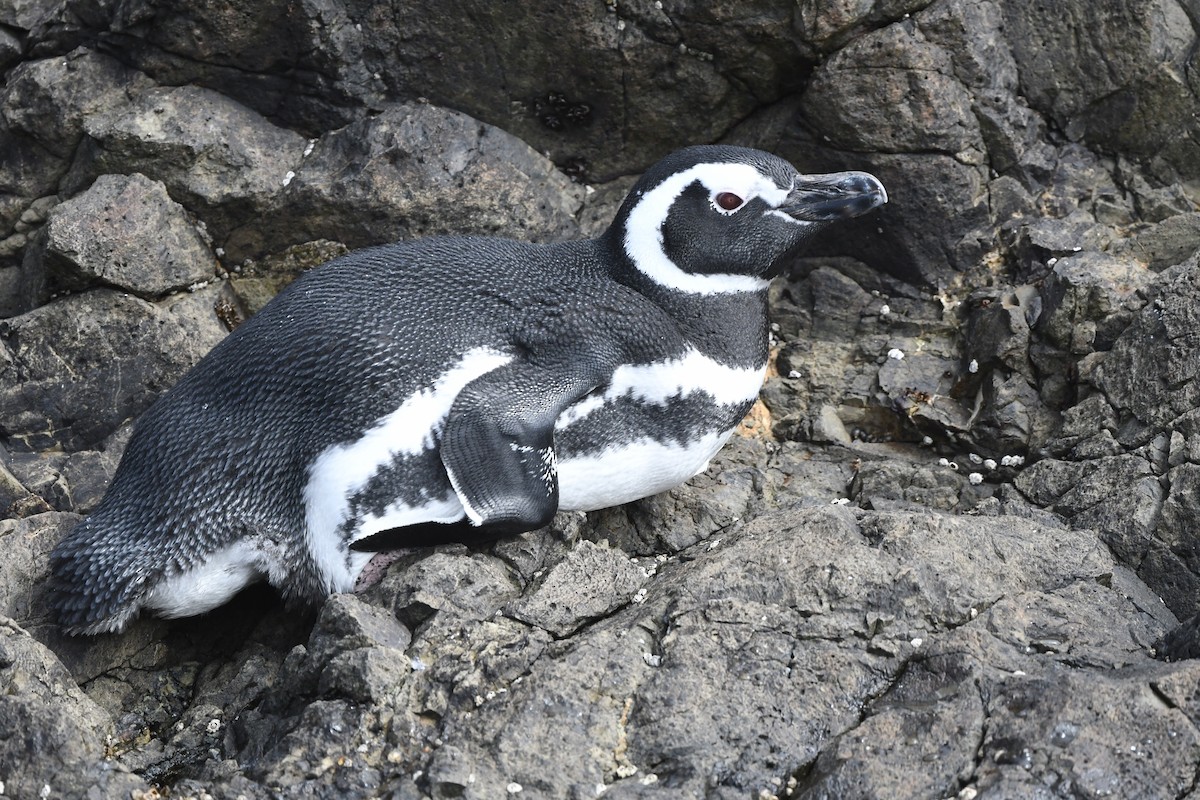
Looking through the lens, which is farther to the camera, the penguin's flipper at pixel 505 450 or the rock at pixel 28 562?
the rock at pixel 28 562

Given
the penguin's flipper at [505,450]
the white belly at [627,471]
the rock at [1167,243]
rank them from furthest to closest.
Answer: the rock at [1167,243] → the white belly at [627,471] → the penguin's flipper at [505,450]

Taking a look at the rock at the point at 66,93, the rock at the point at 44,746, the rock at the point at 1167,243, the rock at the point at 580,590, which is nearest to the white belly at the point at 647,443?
the rock at the point at 580,590

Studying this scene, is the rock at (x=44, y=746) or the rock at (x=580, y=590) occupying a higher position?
the rock at (x=580, y=590)

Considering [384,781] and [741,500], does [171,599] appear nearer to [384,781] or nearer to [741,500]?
[384,781]

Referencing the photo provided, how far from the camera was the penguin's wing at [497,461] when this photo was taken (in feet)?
11.4

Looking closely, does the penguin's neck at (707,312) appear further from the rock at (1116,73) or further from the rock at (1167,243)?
the rock at (1116,73)

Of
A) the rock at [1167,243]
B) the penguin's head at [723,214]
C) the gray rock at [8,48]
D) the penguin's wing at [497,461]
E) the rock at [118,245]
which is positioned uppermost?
the penguin's head at [723,214]

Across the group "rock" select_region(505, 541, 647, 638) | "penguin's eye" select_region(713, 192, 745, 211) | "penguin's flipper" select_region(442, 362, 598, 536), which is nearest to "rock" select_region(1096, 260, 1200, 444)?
"penguin's eye" select_region(713, 192, 745, 211)

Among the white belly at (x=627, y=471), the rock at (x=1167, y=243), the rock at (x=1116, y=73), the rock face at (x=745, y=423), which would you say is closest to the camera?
the rock face at (x=745, y=423)

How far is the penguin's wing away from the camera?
3471 millimetres

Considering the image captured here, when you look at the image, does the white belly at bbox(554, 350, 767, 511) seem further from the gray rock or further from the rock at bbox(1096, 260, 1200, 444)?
the gray rock

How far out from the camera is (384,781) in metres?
2.91

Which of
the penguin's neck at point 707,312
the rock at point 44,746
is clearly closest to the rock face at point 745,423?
the rock at point 44,746

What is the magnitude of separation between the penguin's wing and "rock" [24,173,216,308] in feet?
5.67
